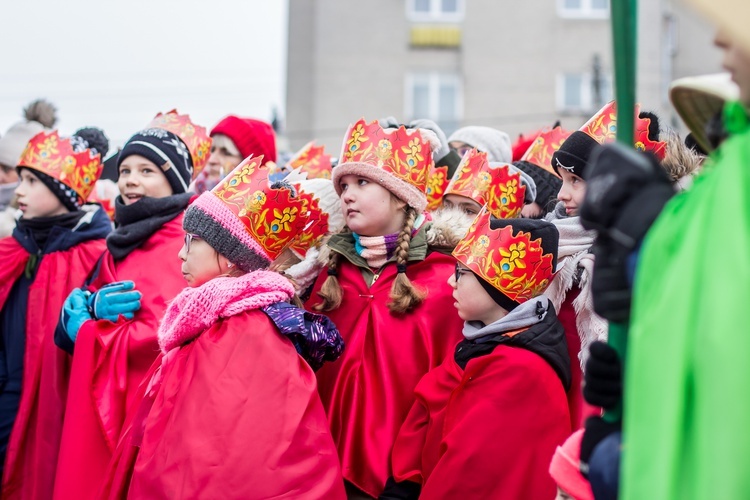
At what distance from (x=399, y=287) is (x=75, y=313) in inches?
68.9

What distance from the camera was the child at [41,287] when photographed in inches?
222

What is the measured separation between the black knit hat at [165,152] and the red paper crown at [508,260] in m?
2.07

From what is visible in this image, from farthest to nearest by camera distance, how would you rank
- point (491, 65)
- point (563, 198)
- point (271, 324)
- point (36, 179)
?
point (491, 65) → point (36, 179) → point (563, 198) → point (271, 324)

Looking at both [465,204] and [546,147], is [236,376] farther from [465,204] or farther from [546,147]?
[546,147]

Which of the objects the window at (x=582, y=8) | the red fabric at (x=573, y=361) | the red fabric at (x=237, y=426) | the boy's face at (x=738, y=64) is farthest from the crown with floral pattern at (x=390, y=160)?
the window at (x=582, y=8)

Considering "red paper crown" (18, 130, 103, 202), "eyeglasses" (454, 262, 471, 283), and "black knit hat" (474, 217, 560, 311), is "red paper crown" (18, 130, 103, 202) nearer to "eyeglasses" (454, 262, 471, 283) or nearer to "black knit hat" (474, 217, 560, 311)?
"eyeglasses" (454, 262, 471, 283)

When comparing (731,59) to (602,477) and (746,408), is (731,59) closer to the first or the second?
(746,408)

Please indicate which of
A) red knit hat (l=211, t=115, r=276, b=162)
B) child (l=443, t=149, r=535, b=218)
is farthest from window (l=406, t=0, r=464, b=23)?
child (l=443, t=149, r=535, b=218)

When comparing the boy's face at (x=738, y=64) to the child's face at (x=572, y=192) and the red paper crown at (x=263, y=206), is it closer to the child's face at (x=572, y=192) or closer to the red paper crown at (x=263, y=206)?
the child's face at (x=572, y=192)

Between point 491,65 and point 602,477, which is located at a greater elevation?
point 491,65

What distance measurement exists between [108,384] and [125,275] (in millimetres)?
612

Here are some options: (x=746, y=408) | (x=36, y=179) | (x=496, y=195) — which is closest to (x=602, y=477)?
(x=746, y=408)

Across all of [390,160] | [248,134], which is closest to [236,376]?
[390,160]

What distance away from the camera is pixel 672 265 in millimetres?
2039
